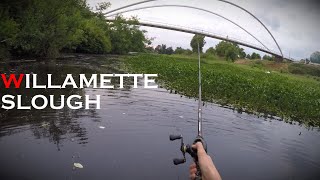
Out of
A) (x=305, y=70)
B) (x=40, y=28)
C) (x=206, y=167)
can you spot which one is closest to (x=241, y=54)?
(x=305, y=70)

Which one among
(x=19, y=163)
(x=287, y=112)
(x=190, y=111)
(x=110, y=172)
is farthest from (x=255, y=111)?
(x=19, y=163)

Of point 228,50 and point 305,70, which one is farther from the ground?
point 228,50

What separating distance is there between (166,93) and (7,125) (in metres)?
11.1

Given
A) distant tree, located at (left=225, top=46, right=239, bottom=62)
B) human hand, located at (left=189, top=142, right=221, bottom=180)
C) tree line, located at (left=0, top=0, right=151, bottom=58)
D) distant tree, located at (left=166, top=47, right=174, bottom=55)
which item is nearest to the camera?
human hand, located at (left=189, top=142, right=221, bottom=180)

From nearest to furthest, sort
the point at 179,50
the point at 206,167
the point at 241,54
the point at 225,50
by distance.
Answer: the point at 206,167 → the point at 225,50 → the point at 241,54 → the point at 179,50

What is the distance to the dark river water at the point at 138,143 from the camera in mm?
7668

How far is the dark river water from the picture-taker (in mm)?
7668

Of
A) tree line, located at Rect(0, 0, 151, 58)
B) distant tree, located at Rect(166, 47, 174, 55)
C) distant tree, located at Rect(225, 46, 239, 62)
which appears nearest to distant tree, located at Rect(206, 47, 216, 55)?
distant tree, located at Rect(225, 46, 239, 62)

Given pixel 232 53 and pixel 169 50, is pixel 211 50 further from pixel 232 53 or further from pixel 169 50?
pixel 169 50

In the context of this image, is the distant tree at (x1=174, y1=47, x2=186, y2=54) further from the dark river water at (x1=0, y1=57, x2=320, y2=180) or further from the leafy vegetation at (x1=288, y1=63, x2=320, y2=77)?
the dark river water at (x1=0, y1=57, x2=320, y2=180)

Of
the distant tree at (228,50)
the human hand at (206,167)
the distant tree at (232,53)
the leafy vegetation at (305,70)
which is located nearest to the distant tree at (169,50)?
the distant tree at (228,50)

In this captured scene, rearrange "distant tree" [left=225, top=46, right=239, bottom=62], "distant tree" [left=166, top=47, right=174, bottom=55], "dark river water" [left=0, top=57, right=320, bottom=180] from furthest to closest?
"distant tree" [left=166, top=47, right=174, bottom=55] → "distant tree" [left=225, top=46, right=239, bottom=62] → "dark river water" [left=0, top=57, right=320, bottom=180]

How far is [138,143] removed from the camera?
383 inches

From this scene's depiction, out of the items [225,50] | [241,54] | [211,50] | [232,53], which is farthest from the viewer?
[241,54]
